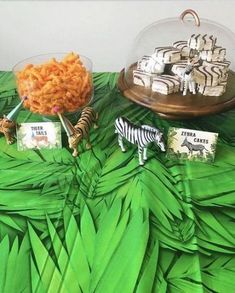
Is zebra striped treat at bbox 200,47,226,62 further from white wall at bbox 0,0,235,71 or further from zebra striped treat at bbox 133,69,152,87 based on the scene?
white wall at bbox 0,0,235,71

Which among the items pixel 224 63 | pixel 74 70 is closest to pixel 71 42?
pixel 74 70

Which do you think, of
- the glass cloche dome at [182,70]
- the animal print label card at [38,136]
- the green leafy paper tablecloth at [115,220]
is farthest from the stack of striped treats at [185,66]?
the animal print label card at [38,136]

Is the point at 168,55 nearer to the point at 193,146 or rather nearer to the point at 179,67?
the point at 179,67

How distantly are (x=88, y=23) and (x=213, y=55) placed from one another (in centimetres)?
56

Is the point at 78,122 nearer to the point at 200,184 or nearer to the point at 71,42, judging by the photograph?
the point at 200,184

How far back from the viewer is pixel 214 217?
0.68 metres

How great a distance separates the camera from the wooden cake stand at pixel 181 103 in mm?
822

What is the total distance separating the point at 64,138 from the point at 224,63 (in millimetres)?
462

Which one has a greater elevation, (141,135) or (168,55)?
(168,55)

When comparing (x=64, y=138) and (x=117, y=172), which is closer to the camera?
(x=117, y=172)

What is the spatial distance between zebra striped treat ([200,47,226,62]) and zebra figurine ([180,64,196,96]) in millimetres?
94

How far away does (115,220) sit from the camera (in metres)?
0.67

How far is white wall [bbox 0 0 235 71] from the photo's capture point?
1.25m

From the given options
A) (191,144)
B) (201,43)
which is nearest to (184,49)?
(201,43)
